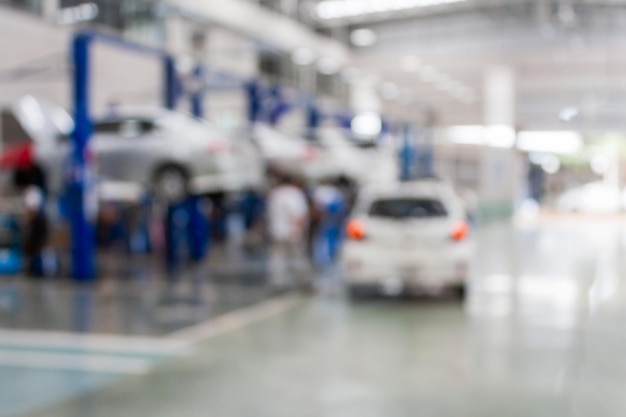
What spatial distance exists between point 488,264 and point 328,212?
3341 mm

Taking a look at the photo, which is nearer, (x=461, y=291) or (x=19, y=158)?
(x=461, y=291)

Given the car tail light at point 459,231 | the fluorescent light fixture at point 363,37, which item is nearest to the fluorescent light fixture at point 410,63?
the fluorescent light fixture at point 363,37

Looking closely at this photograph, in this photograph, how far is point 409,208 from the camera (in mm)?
10609

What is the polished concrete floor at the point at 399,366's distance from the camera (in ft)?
17.9

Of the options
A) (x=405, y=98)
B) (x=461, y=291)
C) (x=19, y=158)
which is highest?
(x=405, y=98)

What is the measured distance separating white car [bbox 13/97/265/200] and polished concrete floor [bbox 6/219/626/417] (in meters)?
2.98

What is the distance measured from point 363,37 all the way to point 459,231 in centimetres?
2191

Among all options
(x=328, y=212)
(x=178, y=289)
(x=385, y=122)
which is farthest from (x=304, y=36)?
(x=178, y=289)

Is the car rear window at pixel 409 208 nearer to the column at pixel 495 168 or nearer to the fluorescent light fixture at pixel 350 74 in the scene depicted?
the column at pixel 495 168

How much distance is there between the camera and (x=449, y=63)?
29.5 m

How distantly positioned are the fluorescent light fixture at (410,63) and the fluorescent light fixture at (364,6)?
15.6 ft

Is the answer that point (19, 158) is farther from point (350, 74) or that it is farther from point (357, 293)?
point (350, 74)

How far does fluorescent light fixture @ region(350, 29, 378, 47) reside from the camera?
101 ft

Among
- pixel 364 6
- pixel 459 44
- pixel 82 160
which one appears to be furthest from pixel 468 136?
pixel 82 160
